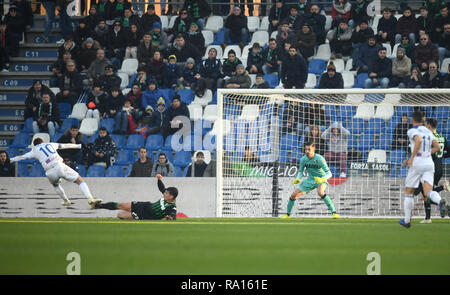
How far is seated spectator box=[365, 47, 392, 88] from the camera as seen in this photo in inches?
728

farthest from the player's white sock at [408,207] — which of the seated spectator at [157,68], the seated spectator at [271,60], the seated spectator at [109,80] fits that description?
the seated spectator at [109,80]

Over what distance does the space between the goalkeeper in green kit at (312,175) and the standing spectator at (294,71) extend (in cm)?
368

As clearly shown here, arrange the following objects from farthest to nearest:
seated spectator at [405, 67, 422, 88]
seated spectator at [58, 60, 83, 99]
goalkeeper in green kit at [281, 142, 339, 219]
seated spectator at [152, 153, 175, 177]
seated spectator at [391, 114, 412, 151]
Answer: seated spectator at [58, 60, 83, 99] < seated spectator at [405, 67, 422, 88] < seated spectator at [152, 153, 175, 177] < seated spectator at [391, 114, 412, 151] < goalkeeper in green kit at [281, 142, 339, 219]

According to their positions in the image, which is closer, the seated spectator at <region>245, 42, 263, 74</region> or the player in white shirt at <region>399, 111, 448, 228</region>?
the player in white shirt at <region>399, 111, 448, 228</region>

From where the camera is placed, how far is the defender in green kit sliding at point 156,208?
13383 millimetres

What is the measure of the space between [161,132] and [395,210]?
19.6 ft

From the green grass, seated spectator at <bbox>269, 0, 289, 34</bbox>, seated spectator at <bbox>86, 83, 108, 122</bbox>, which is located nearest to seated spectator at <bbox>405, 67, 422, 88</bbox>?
seated spectator at <bbox>269, 0, 289, 34</bbox>

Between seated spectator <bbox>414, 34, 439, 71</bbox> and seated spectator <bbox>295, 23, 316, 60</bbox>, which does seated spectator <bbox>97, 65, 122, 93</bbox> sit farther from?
seated spectator <bbox>414, 34, 439, 71</bbox>

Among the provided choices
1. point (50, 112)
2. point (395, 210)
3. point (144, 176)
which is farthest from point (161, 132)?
point (395, 210)

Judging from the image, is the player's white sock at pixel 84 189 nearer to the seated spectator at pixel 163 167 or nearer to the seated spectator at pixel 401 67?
the seated spectator at pixel 163 167

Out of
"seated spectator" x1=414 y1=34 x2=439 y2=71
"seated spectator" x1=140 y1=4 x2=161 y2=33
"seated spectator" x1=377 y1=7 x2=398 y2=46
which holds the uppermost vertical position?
"seated spectator" x1=140 y1=4 x2=161 y2=33

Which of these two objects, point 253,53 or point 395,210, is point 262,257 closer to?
point 395,210

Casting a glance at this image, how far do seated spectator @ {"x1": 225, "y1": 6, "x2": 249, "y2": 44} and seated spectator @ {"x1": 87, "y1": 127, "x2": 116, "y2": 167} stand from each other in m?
5.22

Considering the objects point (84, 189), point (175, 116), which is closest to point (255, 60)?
point (175, 116)
